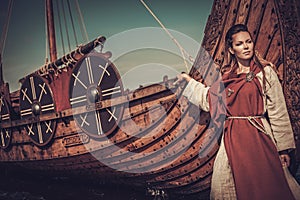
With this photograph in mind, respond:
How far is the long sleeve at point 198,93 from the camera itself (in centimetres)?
241

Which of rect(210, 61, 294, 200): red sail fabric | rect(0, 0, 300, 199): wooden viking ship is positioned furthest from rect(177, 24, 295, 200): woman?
rect(0, 0, 300, 199): wooden viking ship

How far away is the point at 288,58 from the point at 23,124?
3.50m

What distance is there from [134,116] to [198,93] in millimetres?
1004

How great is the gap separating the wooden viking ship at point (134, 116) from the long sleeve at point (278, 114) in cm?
8

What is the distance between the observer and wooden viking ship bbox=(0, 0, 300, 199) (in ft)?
7.43

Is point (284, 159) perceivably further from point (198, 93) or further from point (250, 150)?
point (198, 93)

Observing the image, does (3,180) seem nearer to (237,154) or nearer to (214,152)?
(214,152)

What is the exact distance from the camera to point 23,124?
4.45 m

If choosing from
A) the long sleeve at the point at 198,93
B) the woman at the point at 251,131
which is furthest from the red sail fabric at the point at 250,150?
the long sleeve at the point at 198,93

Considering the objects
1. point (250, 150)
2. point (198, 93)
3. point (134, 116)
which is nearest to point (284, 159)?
point (250, 150)

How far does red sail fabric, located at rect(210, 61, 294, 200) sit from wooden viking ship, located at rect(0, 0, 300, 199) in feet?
0.76

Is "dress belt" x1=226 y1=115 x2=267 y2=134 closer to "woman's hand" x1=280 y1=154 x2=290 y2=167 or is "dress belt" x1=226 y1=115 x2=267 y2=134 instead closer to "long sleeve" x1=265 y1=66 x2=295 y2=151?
"long sleeve" x1=265 y1=66 x2=295 y2=151

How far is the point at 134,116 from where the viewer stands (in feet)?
10.7

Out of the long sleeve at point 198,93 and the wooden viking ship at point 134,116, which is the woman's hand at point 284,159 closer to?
the wooden viking ship at point 134,116
